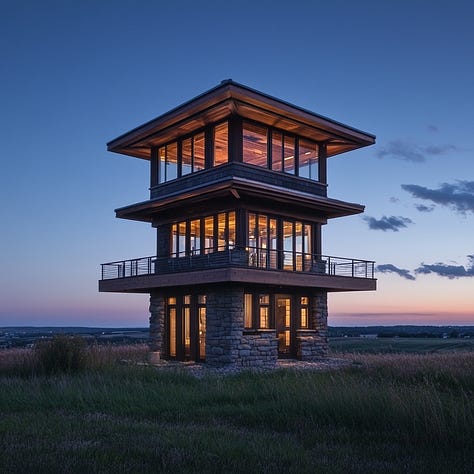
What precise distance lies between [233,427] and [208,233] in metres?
18.5

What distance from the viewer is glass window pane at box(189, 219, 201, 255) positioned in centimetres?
2967

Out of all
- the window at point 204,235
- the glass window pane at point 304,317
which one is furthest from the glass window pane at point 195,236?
the glass window pane at point 304,317

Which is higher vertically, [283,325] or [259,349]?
[283,325]

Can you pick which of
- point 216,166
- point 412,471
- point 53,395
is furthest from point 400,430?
point 216,166

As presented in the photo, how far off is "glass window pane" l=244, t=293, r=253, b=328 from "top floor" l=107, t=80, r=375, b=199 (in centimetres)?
561

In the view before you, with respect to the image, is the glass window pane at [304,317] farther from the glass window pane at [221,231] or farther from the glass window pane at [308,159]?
the glass window pane at [308,159]

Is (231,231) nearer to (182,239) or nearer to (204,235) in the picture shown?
(204,235)

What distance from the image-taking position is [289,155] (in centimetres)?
3006

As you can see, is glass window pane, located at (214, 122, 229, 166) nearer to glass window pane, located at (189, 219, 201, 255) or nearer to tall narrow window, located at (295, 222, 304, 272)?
glass window pane, located at (189, 219, 201, 255)

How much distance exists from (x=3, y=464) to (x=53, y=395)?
6688 mm

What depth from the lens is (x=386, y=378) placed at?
672 inches

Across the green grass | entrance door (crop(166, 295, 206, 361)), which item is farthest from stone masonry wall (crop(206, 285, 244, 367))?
the green grass

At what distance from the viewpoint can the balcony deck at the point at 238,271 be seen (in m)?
25.8

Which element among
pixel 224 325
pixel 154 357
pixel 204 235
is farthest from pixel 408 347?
pixel 154 357
